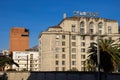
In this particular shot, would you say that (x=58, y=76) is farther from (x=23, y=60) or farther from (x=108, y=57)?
(x=23, y=60)

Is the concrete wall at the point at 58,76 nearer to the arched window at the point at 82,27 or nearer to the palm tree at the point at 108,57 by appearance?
the palm tree at the point at 108,57

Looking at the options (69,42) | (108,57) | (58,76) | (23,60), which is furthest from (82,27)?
(108,57)

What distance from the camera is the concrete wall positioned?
51.4 meters

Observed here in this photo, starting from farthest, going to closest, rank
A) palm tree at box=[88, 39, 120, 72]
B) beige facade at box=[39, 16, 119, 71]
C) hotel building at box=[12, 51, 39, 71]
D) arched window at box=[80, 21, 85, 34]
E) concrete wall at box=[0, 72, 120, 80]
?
hotel building at box=[12, 51, 39, 71]
arched window at box=[80, 21, 85, 34]
beige facade at box=[39, 16, 119, 71]
palm tree at box=[88, 39, 120, 72]
concrete wall at box=[0, 72, 120, 80]

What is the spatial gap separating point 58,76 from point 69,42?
176 feet

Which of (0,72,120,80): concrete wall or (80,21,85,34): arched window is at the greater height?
(80,21,85,34): arched window

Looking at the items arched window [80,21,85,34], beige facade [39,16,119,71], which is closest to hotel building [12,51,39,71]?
beige facade [39,16,119,71]

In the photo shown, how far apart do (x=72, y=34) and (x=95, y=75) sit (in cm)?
6942

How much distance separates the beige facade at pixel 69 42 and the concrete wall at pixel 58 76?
3549 centimetres

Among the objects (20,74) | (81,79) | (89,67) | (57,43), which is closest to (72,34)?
(57,43)

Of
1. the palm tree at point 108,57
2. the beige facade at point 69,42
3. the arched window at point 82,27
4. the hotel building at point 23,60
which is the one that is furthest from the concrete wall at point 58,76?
the hotel building at point 23,60

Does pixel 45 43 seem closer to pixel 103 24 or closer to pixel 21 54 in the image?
pixel 103 24

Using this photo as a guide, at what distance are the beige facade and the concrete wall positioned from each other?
3549 cm

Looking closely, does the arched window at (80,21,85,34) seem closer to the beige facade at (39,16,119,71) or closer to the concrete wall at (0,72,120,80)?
the beige facade at (39,16,119,71)
